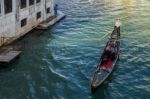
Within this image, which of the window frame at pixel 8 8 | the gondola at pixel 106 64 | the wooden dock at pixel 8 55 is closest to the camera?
the gondola at pixel 106 64

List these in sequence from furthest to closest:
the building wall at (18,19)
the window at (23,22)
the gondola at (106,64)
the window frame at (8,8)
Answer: the window at (23,22), the building wall at (18,19), the window frame at (8,8), the gondola at (106,64)

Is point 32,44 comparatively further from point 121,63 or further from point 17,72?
point 121,63

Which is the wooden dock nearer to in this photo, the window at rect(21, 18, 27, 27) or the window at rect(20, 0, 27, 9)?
the window at rect(21, 18, 27, 27)

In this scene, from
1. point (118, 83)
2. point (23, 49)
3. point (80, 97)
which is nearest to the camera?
point (80, 97)

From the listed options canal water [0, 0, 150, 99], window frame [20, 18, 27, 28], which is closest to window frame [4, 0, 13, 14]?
window frame [20, 18, 27, 28]

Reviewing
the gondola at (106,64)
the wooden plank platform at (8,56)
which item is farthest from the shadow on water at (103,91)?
the wooden plank platform at (8,56)

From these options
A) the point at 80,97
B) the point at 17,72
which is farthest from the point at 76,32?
the point at 80,97

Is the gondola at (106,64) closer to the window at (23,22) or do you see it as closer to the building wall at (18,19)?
the building wall at (18,19)

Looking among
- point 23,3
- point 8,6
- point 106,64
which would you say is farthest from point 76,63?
point 23,3
